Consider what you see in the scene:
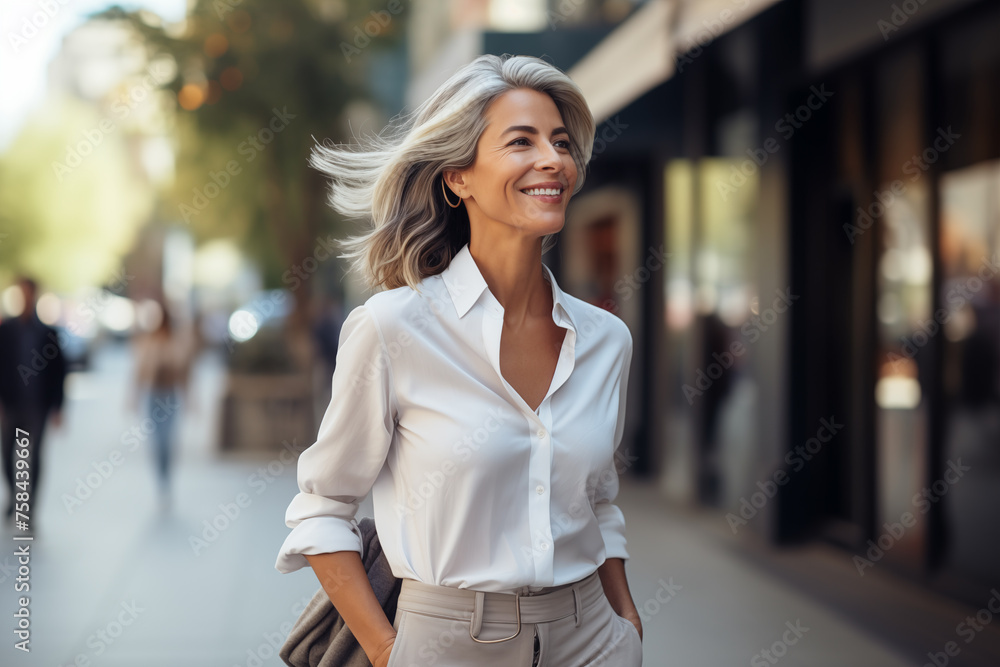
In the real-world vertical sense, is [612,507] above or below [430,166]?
below

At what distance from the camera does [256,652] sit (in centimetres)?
502

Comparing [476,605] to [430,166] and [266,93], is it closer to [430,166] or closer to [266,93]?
[430,166]

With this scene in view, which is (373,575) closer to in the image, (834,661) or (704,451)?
(834,661)

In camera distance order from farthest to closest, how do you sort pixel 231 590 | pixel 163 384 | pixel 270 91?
pixel 270 91 < pixel 163 384 < pixel 231 590

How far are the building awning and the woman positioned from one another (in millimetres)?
3502

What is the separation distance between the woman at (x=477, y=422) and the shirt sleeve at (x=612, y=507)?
0.02m

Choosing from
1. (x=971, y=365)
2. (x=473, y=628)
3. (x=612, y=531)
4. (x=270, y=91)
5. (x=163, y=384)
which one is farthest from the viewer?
(x=270, y=91)

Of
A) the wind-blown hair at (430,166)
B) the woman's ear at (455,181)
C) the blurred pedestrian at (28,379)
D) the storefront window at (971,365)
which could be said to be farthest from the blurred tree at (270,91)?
the woman's ear at (455,181)

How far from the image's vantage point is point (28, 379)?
27.7 ft

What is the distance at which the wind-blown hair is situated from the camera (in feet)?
6.58

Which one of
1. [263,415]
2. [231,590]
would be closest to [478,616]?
[231,590]

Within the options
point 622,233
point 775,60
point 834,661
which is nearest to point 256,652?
point 834,661

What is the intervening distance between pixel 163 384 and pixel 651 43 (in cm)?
569

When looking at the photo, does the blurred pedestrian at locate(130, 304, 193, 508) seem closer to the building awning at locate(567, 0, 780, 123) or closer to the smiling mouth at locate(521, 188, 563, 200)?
the building awning at locate(567, 0, 780, 123)
